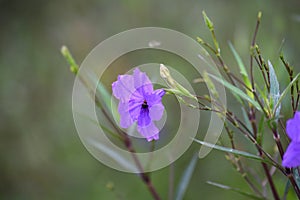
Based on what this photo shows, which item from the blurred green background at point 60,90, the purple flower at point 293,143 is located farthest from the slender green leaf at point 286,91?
the blurred green background at point 60,90

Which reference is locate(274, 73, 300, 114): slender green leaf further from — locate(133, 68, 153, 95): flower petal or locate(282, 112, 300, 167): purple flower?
locate(133, 68, 153, 95): flower petal

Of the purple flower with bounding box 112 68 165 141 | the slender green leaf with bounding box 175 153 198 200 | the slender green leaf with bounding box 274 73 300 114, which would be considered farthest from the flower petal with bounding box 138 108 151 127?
the slender green leaf with bounding box 175 153 198 200

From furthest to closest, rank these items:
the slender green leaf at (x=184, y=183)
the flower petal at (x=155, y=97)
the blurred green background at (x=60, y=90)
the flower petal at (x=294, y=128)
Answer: the blurred green background at (x=60, y=90) < the slender green leaf at (x=184, y=183) < the flower petal at (x=155, y=97) < the flower petal at (x=294, y=128)

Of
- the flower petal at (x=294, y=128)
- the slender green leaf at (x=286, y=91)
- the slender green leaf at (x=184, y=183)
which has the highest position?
the slender green leaf at (x=286, y=91)

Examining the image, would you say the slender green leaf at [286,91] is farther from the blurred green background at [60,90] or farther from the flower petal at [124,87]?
the blurred green background at [60,90]

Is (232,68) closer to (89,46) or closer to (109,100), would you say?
(89,46)

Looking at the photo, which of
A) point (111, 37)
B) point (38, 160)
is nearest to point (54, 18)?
point (111, 37)
